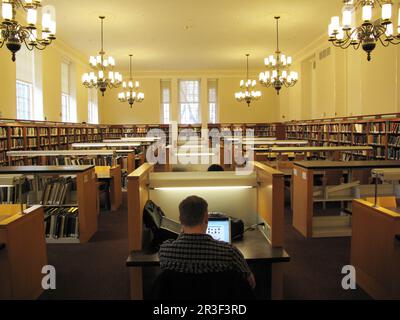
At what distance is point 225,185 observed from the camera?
295cm

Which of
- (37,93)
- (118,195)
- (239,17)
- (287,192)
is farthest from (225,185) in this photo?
(37,93)

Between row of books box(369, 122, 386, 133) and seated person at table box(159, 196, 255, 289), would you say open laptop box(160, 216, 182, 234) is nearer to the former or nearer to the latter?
seated person at table box(159, 196, 255, 289)

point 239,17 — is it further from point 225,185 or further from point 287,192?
point 225,185

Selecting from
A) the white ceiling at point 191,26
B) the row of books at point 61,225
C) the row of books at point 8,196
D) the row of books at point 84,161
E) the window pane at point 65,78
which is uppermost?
the white ceiling at point 191,26

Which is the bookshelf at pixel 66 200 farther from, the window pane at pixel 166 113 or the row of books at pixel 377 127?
the window pane at pixel 166 113

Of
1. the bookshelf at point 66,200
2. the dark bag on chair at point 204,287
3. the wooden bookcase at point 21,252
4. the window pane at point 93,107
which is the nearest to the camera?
the dark bag on chair at point 204,287

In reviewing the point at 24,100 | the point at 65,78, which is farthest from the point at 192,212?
the point at 65,78

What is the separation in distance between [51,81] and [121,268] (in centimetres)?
991

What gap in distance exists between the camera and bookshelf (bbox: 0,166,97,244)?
15.6 ft

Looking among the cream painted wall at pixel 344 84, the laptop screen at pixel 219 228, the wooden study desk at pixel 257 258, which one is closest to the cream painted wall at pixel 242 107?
the cream painted wall at pixel 344 84

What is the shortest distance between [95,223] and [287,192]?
4195mm

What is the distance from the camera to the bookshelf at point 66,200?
15.6 feet

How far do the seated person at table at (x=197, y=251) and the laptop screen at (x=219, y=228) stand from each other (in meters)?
0.69

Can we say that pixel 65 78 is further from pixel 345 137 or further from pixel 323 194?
pixel 323 194
